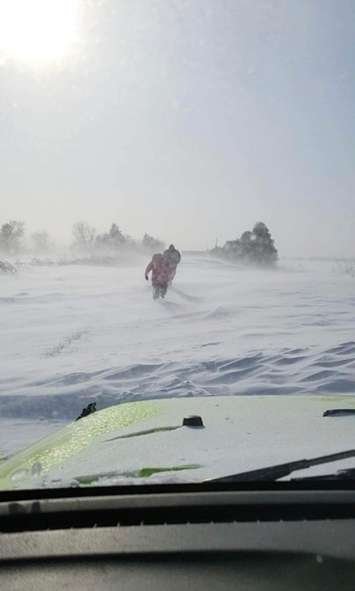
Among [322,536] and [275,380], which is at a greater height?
[322,536]

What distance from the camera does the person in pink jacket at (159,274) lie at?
20.4 metres

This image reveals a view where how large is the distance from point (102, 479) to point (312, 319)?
14.1 metres

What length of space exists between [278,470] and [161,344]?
35.8ft

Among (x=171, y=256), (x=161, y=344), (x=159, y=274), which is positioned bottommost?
(x=161, y=344)

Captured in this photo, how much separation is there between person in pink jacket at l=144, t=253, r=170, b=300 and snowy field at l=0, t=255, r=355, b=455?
41cm

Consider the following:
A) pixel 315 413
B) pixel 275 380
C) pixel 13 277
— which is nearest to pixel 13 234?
pixel 13 277

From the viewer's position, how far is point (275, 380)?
963 cm

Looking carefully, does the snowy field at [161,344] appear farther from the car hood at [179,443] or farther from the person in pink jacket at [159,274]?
the car hood at [179,443]

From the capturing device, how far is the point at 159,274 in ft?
67.8

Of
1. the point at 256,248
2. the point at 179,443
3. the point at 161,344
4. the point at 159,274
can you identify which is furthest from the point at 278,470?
the point at 256,248

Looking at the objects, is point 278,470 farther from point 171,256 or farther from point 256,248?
point 256,248

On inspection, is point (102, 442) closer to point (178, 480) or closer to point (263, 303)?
point (178, 480)

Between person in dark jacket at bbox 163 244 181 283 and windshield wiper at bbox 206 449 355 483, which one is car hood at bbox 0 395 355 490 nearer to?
windshield wiper at bbox 206 449 355 483

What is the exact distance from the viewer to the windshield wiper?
2.63 m
